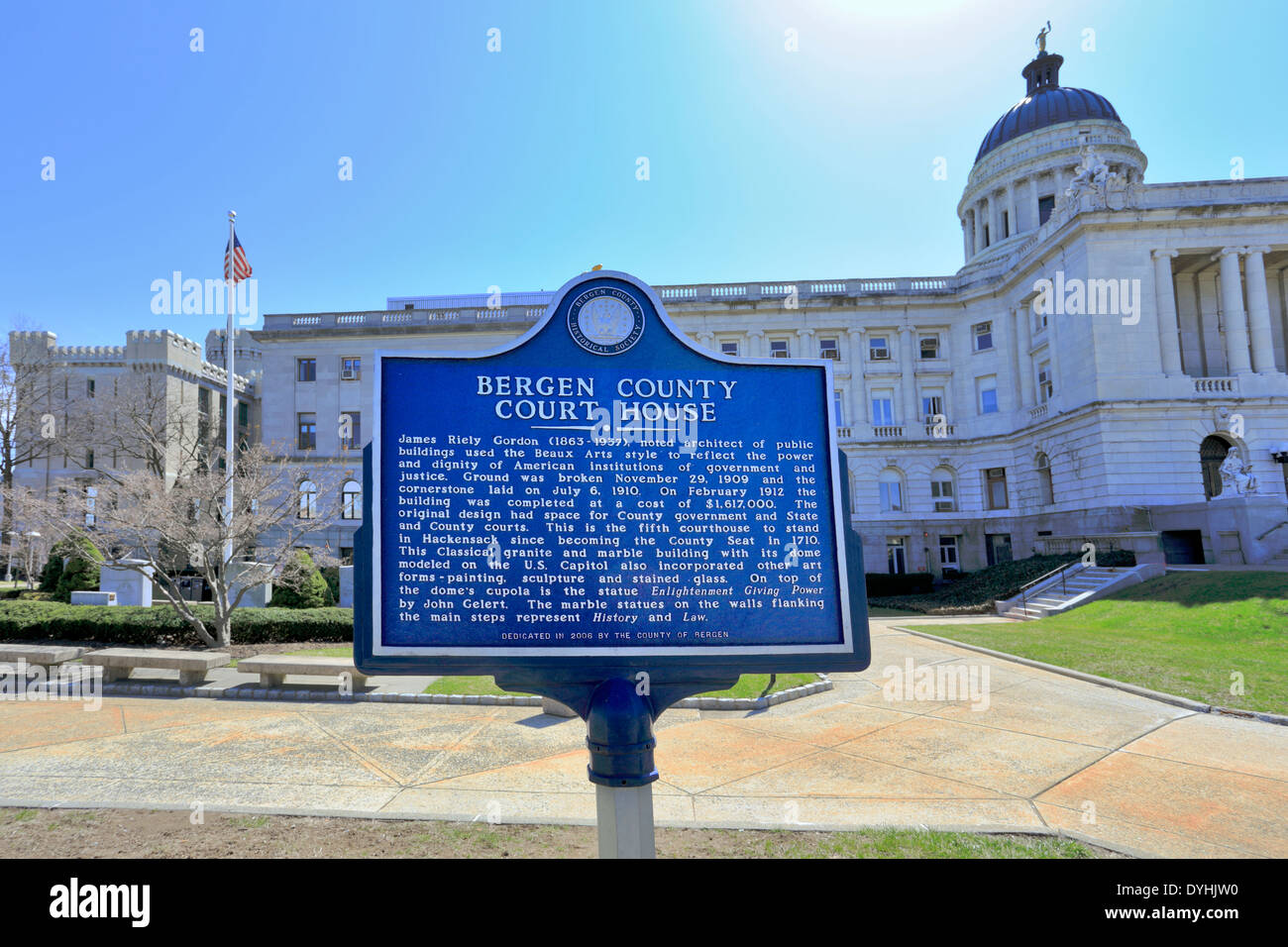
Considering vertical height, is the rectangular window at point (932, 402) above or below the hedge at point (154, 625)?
above

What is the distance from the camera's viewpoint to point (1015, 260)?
3853 centimetres

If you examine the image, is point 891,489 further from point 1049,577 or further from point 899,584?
point 1049,577

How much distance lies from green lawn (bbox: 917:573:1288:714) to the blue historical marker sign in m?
8.58

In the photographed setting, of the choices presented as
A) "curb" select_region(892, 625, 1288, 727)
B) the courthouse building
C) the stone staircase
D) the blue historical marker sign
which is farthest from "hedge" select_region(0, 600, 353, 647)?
the stone staircase

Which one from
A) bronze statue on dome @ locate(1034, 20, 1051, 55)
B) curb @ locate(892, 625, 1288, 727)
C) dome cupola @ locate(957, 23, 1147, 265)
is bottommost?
curb @ locate(892, 625, 1288, 727)

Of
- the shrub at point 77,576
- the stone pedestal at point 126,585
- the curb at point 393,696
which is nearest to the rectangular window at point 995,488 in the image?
the curb at point 393,696

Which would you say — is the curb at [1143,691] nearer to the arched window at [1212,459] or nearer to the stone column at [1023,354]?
the arched window at [1212,459]

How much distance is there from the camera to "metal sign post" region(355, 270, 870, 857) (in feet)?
13.2

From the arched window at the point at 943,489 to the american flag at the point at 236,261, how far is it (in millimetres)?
36042

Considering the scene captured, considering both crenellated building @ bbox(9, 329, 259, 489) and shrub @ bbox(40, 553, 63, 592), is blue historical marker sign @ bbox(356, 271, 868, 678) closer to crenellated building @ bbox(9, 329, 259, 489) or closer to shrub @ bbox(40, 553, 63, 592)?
shrub @ bbox(40, 553, 63, 592)

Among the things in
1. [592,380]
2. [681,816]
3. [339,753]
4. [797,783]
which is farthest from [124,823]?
[797,783]

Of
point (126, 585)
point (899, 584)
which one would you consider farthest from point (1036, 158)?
point (126, 585)

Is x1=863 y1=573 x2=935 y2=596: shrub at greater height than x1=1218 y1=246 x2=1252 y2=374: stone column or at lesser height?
lesser

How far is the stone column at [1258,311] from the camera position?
→ 30.7 meters
